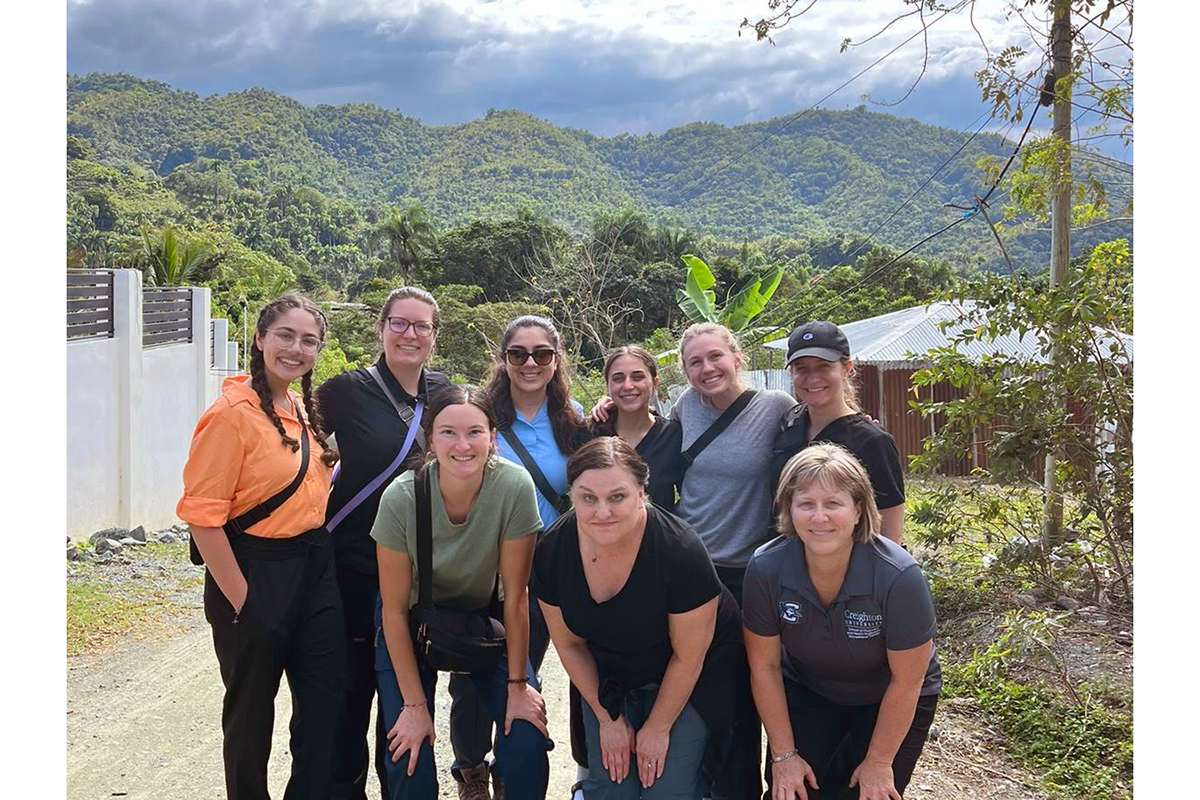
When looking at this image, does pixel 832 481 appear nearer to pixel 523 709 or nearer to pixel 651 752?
pixel 651 752

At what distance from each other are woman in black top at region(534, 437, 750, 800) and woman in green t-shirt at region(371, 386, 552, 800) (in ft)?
0.62

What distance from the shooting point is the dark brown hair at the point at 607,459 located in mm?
3080

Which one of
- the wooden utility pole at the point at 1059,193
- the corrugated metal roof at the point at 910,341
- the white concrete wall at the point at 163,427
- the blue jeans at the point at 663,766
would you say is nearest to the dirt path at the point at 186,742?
the blue jeans at the point at 663,766

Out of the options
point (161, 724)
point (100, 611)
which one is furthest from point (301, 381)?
point (100, 611)

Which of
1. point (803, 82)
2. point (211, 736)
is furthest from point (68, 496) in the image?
point (803, 82)

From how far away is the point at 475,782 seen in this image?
358 centimetres

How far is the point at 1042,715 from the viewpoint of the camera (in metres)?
4.88

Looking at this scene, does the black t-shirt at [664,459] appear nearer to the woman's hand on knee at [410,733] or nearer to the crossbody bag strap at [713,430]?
the crossbody bag strap at [713,430]

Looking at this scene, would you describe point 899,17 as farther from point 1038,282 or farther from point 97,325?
point 97,325

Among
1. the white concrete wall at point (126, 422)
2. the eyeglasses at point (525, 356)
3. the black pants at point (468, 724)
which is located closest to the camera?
the black pants at point (468, 724)

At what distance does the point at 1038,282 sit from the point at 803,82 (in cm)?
17442

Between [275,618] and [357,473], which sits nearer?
[275,618]

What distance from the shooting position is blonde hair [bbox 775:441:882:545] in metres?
3.03

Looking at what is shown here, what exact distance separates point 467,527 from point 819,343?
1.38m
